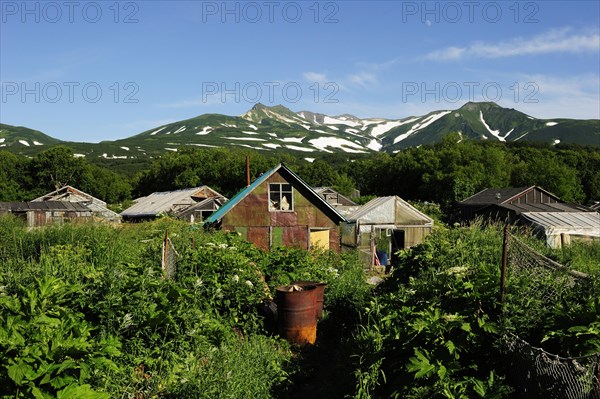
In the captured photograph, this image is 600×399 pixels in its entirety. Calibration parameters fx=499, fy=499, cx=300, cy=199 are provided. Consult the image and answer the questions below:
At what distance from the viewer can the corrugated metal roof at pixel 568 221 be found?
20828 mm

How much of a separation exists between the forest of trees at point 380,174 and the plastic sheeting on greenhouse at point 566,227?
38372mm

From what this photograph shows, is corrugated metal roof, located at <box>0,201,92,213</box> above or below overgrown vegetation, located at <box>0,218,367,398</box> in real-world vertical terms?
above

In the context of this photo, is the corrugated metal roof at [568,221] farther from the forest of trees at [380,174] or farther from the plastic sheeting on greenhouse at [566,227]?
the forest of trees at [380,174]

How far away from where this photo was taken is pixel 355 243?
23.5 metres

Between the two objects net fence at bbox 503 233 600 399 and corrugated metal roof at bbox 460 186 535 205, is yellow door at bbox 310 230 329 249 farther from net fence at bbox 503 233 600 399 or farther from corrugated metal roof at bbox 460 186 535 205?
corrugated metal roof at bbox 460 186 535 205

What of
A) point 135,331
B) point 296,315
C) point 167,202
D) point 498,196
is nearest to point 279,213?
point 296,315

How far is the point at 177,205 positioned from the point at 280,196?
67.6 ft

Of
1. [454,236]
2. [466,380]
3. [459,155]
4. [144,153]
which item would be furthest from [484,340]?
[144,153]

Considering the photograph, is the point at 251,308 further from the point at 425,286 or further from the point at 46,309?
the point at 46,309

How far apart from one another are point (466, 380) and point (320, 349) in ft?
14.6

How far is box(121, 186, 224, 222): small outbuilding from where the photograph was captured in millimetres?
36994

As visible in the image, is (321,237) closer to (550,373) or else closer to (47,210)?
(550,373)

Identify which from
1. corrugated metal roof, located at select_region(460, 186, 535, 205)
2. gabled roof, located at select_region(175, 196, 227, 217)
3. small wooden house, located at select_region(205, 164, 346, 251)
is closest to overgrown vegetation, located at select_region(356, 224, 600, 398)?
small wooden house, located at select_region(205, 164, 346, 251)

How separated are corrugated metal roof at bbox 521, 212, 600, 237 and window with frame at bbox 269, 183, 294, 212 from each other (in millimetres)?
10862
